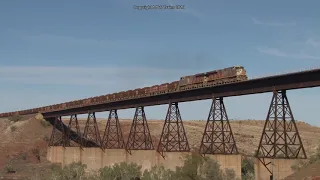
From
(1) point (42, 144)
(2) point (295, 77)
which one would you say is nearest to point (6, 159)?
(1) point (42, 144)

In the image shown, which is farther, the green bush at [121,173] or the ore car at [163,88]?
the ore car at [163,88]

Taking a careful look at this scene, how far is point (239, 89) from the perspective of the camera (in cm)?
3491

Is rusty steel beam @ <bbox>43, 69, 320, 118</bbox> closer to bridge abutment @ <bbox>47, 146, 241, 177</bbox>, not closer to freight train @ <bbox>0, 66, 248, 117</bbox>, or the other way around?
freight train @ <bbox>0, 66, 248, 117</bbox>

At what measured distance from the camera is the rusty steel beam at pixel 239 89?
96.4 ft

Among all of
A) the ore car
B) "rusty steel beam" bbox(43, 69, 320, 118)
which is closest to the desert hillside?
"rusty steel beam" bbox(43, 69, 320, 118)

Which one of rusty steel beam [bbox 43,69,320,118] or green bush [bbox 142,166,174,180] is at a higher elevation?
rusty steel beam [bbox 43,69,320,118]

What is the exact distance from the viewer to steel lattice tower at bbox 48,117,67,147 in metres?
65.8

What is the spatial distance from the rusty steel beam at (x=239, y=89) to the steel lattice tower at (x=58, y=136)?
53.7ft

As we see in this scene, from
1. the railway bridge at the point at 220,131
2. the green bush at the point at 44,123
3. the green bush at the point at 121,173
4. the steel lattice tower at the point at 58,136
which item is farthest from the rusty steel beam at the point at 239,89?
the green bush at the point at 44,123

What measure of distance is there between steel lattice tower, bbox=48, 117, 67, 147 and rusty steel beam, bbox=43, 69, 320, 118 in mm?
16356

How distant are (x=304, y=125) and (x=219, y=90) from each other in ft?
265

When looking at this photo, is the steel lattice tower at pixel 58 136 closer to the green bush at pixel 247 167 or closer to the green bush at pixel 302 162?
the green bush at pixel 247 167

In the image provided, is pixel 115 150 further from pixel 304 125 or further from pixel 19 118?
pixel 304 125

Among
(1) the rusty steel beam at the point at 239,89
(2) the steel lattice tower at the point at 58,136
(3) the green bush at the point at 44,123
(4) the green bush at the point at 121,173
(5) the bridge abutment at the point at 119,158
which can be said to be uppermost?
(1) the rusty steel beam at the point at 239,89
